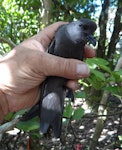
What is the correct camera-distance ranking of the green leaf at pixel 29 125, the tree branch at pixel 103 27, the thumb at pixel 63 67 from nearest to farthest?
1. the thumb at pixel 63 67
2. the green leaf at pixel 29 125
3. the tree branch at pixel 103 27

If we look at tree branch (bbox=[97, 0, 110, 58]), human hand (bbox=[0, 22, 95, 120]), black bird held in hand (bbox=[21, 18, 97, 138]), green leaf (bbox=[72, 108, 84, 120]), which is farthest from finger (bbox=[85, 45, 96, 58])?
tree branch (bbox=[97, 0, 110, 58])

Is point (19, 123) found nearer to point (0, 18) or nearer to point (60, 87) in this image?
point (60, 87)

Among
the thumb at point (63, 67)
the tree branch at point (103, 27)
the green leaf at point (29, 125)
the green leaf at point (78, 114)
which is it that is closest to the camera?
the thumb at point (63, 67)

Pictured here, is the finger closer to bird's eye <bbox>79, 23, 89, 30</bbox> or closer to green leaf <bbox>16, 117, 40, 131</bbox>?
bird's eye <bbox>79, 23, 89, 30</bbox>

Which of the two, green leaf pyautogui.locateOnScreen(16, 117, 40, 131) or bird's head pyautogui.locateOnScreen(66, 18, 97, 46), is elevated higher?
bird's head pyautogui.locateOnScreen(66, 18, 97, 46)

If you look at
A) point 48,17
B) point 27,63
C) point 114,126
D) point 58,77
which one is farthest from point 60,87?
point 114,126

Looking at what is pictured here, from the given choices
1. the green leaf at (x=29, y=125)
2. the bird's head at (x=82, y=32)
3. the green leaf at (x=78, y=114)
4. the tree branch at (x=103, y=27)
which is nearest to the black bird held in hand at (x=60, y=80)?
the bird's head at (x=82, y=32)

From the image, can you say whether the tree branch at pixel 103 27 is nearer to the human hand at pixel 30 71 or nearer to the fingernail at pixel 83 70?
the human hand at pixel 30 71
